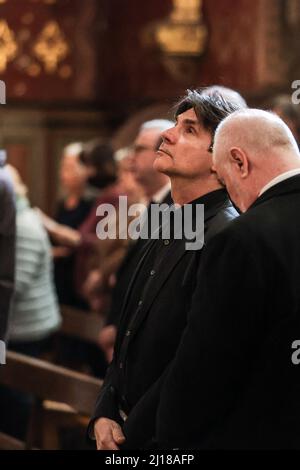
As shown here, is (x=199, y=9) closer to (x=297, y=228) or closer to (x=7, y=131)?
(x=7, y=131)

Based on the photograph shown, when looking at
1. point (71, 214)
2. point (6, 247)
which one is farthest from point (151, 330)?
point (71, 214)

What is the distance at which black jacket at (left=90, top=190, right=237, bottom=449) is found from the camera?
11.9 feet

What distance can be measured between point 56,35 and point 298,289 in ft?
33.3

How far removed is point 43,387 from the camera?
5.50 metres

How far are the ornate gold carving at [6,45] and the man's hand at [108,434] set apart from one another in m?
9.30

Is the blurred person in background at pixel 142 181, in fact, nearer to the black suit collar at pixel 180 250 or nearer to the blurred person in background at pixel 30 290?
the blurred person in background at pixel 30 290

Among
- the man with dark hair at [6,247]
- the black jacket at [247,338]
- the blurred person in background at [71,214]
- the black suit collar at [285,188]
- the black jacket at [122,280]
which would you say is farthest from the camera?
the blurred person in background at [71,214]

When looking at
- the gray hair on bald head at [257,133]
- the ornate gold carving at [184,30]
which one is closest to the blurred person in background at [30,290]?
the gray hair on bald head at [257,133]

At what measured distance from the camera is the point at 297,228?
126 inches

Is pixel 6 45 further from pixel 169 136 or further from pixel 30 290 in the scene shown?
pixel 169 136

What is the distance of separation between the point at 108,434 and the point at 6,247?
53.9 inches

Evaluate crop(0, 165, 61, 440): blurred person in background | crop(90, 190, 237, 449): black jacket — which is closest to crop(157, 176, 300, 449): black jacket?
crop(90, 190, 237, 449): black jacket

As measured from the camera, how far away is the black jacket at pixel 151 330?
11.9 feet

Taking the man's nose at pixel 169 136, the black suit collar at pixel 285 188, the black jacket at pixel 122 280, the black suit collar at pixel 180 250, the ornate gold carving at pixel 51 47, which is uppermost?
the ornate gold carving at pixel 51 47
